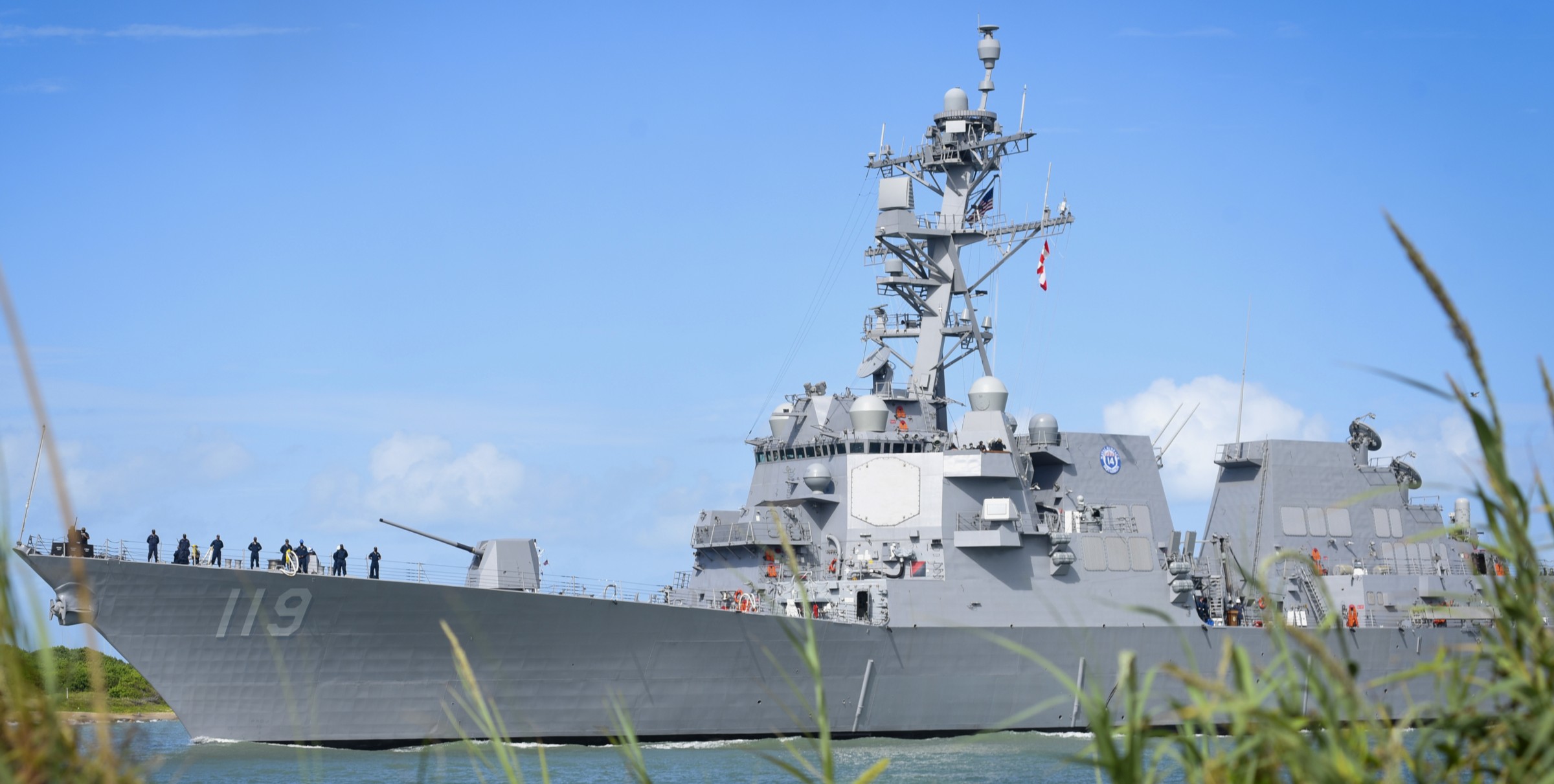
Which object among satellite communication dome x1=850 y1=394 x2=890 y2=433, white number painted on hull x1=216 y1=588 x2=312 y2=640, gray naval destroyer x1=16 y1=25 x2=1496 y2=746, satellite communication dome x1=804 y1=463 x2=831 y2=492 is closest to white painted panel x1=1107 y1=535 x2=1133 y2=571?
gray naval destroyer x1=16 y1=25 x2=1496 y2=746

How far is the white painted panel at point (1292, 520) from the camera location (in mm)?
29812

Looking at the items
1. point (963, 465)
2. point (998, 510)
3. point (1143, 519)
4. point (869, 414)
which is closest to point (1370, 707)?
→ point (998, 510)

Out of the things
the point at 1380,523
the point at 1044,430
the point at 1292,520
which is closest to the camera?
the point at 1044,430

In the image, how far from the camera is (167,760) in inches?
794

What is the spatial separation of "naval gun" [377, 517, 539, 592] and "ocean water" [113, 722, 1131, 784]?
2.39 meters

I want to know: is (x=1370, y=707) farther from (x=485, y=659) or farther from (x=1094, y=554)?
(x=1094, y=554)

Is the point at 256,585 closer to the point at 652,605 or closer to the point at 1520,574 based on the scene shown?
the point at 652,605

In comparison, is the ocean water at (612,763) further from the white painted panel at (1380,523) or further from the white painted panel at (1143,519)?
the white painted panel at (1380,523)

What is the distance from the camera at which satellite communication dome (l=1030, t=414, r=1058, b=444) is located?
26.5 metres

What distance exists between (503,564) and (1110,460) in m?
11.5

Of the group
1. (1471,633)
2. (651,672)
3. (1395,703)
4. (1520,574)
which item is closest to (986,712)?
(651,672)

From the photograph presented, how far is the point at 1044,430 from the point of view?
26.5m

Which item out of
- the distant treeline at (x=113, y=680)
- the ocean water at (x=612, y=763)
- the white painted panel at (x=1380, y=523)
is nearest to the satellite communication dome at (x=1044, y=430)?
the ocean water at (x=612, y=763)

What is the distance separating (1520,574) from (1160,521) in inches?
983
